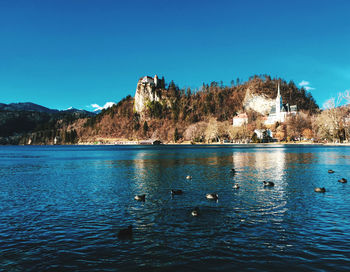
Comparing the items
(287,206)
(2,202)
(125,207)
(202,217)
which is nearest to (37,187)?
(2,202)

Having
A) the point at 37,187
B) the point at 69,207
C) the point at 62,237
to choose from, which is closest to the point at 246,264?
the point at 62,237

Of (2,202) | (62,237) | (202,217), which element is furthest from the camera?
(2,202)

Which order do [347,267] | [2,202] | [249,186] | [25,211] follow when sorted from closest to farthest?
[347,267] → [25,211] → [2,202] → [249,186]

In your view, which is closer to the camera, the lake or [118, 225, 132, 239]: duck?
the lake

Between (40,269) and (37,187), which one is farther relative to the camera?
(37,187)

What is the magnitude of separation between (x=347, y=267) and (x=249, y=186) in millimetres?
20284

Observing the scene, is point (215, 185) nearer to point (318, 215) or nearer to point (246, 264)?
point (318, 215)

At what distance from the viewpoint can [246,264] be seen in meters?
12.9

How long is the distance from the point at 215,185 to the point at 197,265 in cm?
2157

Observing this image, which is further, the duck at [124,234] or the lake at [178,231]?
the duck at [124,234]

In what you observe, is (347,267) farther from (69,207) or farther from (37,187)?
(37,187)

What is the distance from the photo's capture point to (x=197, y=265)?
1287 cm

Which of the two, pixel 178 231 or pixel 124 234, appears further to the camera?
pixel 178 231

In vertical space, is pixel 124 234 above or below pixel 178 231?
above
